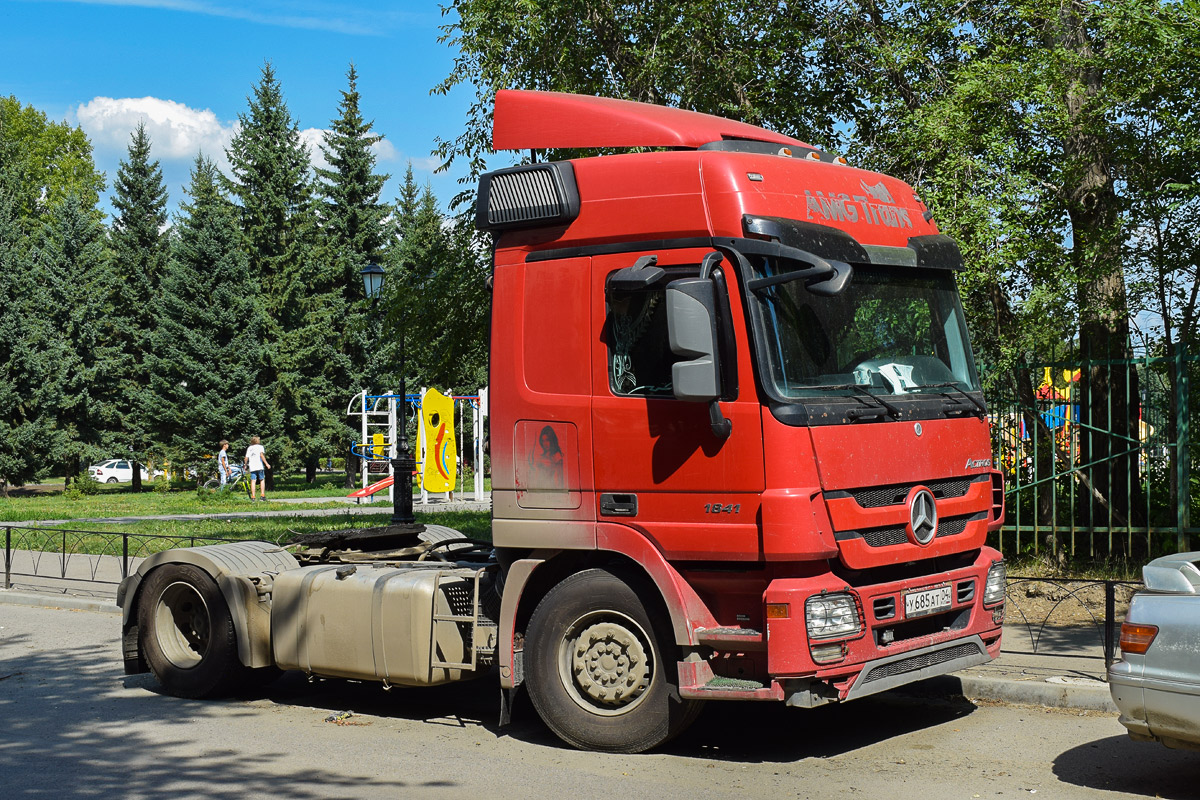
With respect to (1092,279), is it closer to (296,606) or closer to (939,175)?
(939,175)

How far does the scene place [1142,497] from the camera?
11.8 m

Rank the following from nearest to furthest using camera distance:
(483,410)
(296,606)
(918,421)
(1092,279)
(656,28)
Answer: (918,421) < (296,606) < (1092,279) < (656,28) < (483,410)

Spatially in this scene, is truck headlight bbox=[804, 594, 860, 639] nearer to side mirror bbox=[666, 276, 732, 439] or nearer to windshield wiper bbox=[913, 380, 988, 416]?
side mirror bbox=[666, 276, 732, 439]

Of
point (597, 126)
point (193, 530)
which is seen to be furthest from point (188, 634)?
point (193, 530)

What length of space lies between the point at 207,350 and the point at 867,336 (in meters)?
38.4

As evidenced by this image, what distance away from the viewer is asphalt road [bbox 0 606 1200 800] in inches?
239

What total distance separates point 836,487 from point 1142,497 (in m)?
6.97

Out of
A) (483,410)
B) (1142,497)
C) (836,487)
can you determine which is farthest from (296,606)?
(483,410)

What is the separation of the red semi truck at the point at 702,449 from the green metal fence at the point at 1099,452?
14.4ft

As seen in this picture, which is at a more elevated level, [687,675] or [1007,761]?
[687,675]

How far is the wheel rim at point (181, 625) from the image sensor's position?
28.6 ft

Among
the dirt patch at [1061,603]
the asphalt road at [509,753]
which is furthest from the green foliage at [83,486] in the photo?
the dirt patch at [1061,603]

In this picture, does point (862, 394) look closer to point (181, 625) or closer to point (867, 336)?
point (867, 336)

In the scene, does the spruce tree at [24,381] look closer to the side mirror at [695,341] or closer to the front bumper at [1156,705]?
the side mirror at [695,341]
